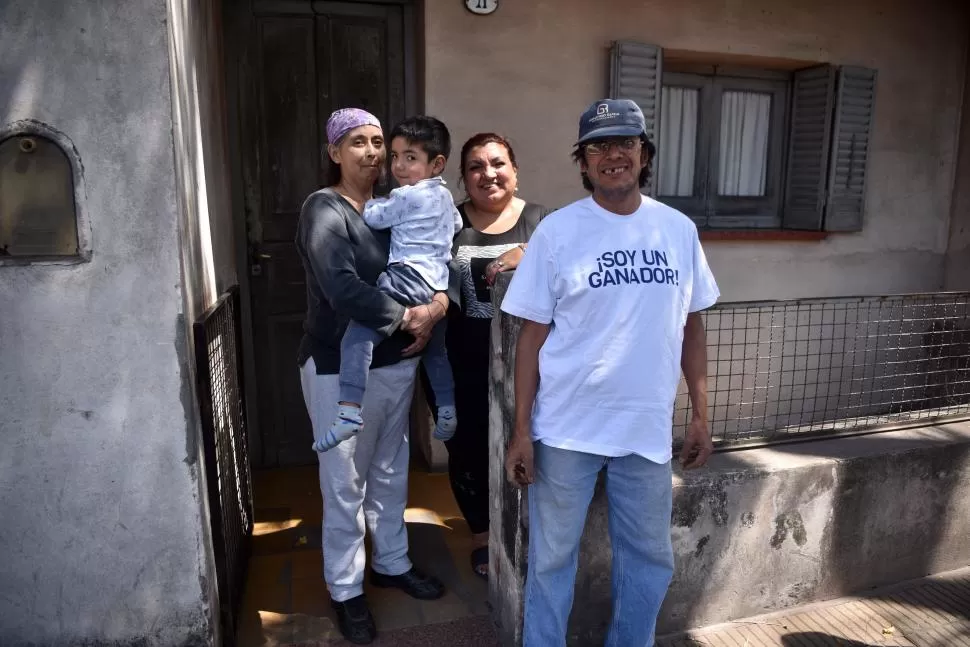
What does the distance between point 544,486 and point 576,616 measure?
0.71 m

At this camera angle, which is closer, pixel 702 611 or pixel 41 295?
pixel 41 295

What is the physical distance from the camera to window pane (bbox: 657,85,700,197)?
4.52m

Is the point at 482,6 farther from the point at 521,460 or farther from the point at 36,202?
the point at 521,460

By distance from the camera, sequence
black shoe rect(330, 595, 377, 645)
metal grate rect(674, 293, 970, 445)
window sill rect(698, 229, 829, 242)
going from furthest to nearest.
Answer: window sill rect(698, 229, 829, 242)
metal grate rect(674, 293, 970, 445)
black shoe rect(330, 595, 377, 645)

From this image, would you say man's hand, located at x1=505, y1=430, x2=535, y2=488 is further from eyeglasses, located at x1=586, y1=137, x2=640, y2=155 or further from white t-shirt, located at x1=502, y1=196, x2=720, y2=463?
eyeglasses, located at x1=586, y1=137, x2=640, y2=155

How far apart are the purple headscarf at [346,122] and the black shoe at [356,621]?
1737 mm

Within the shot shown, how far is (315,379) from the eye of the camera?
94.3 inches

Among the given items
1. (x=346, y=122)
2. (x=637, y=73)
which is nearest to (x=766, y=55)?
(x=637, y=73)

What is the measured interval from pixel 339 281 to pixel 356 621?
4.29 ft

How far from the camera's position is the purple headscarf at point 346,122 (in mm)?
2348

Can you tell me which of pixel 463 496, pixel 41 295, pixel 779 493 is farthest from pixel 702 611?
pixel 41 295

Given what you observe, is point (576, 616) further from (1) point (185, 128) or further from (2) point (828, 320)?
(2) point (828, 320)

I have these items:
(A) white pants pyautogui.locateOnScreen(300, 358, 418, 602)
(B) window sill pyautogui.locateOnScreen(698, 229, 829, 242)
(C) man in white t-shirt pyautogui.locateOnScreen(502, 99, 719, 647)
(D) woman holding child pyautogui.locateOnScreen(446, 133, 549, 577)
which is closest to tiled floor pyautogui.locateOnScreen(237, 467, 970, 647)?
(A) white pants pyautogui.locateOnScreen(300, 358, 418, 602)

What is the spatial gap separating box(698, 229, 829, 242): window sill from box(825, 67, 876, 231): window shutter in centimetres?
11
